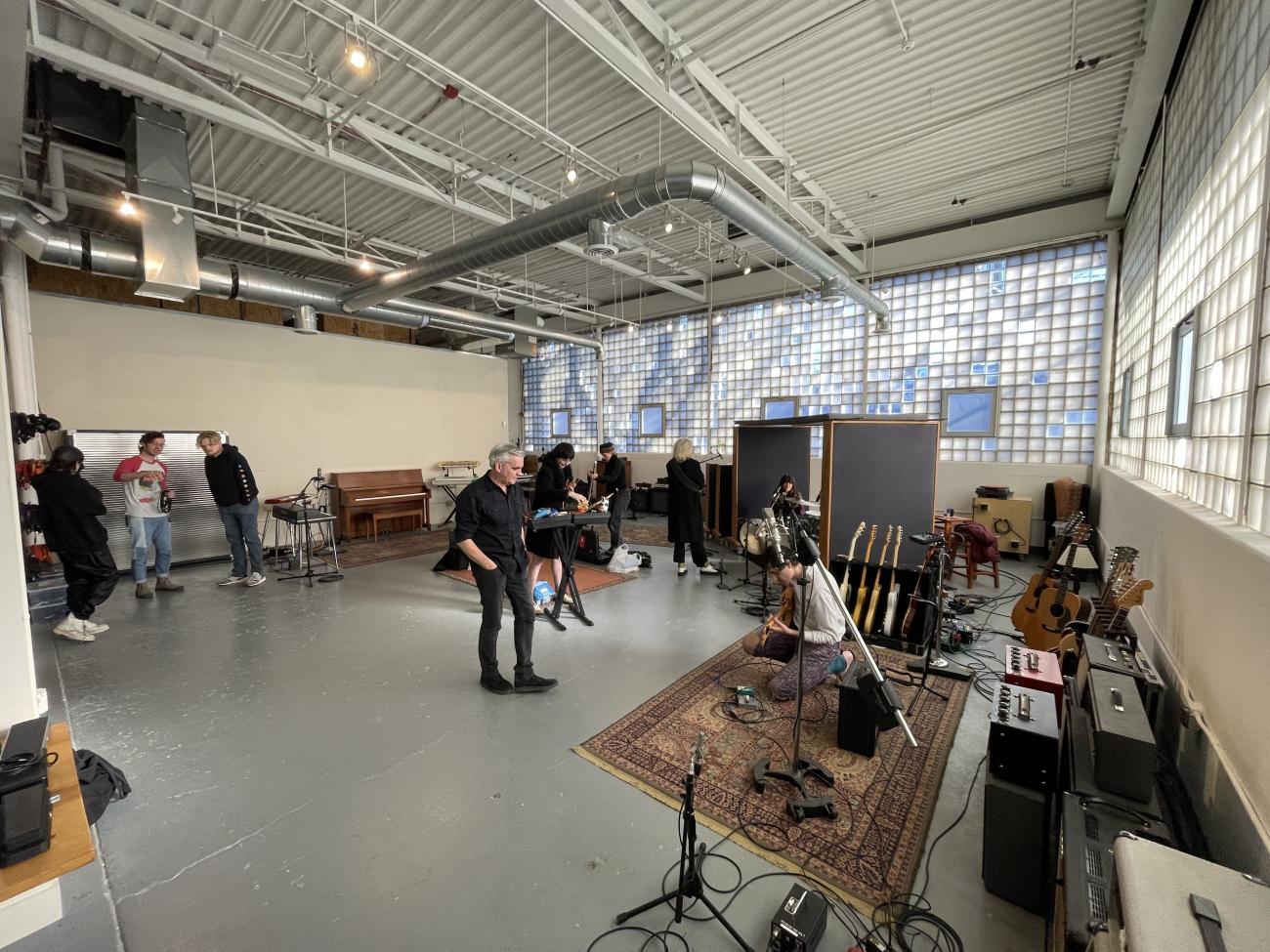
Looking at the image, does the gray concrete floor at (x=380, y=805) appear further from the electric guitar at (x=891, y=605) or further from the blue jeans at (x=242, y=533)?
the blue jeans at (x=242, y=533)

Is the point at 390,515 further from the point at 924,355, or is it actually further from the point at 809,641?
the point at 924,355

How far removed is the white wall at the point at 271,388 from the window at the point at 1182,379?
31.0 ft

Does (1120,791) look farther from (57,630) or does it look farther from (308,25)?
(57,630)

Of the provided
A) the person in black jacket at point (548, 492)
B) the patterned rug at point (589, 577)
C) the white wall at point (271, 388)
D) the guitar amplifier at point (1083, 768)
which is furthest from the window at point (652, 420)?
the guitar amplifier at point (1083, 768)

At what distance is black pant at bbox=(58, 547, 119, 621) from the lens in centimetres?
394

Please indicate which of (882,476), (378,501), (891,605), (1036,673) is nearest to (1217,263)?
(1036,673)

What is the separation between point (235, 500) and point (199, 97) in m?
3.59

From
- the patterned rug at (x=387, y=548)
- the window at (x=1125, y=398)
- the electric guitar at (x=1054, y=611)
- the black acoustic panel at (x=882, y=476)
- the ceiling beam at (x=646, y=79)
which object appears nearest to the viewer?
A: the ceiling beam at (x=646, y=79)

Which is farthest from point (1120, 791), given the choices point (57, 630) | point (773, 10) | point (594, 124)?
point (57, 630)

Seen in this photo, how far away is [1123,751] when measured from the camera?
1.49 m

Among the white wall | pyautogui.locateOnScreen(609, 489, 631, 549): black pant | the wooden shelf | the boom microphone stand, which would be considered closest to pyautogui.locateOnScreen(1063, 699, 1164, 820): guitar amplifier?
the boom microphone stand

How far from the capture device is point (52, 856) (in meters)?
1.48

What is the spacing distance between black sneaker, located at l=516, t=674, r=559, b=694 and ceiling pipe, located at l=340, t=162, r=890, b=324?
349 cm

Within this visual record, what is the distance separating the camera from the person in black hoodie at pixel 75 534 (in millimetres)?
3830
